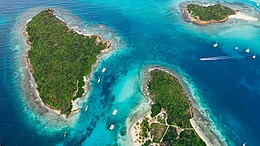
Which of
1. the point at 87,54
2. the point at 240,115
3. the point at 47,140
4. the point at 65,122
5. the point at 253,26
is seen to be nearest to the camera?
the point at 47,140

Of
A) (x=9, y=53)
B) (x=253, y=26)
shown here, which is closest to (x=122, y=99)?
(x=9, y=53)

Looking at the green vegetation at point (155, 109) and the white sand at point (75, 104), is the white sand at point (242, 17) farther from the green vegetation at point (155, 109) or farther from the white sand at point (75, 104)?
the white sand at point (75, 104)

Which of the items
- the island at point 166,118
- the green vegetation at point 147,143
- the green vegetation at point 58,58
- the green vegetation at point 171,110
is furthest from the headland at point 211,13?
the green vegetation at point 147,143

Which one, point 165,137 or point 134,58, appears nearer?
point 165,137

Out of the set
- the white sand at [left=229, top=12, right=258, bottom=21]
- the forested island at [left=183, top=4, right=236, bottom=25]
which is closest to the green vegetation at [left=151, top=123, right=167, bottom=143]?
the forested island at [left=183, top=4, right=236, bottom=25]

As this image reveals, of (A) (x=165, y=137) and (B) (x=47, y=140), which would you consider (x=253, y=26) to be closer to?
(A) (x=165, y=137)

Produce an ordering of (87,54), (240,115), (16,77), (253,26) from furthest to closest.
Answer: (253,26)
(87,54)
(16,77)
(240,115)

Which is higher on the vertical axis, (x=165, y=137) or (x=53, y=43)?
(x=53, y=43)

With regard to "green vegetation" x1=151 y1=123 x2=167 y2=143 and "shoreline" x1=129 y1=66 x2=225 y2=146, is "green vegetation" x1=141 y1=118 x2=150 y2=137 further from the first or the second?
"shoreline" x1=129 y1=66 x2=225 y2=146
